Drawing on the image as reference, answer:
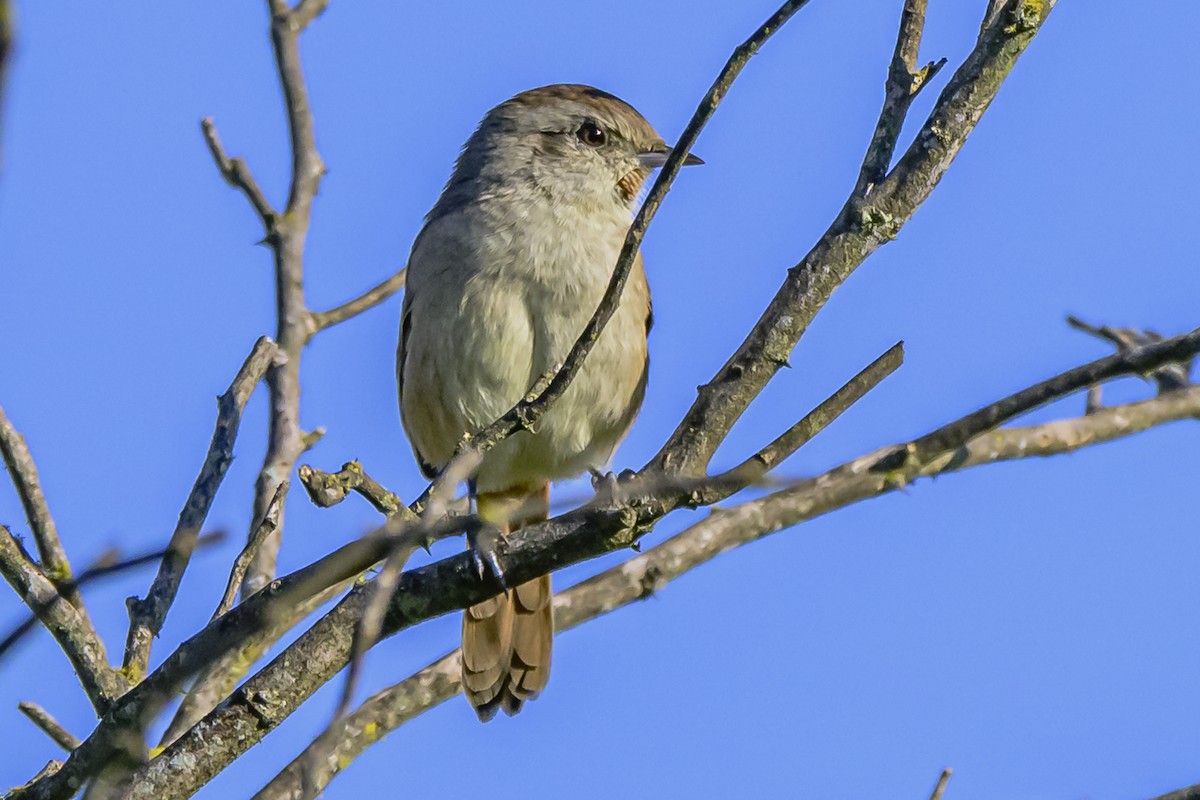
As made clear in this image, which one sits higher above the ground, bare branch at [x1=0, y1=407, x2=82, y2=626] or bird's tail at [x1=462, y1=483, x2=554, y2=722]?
bird's tail at [x1=462, y1=483, x2=554, y2=722]

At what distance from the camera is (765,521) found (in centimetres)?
470

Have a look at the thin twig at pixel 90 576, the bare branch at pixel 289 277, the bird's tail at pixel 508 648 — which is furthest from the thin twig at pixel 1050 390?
the bird's tail at pixel 508 648

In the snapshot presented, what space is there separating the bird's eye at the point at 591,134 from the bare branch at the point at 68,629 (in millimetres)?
3274

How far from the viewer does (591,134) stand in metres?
6.27

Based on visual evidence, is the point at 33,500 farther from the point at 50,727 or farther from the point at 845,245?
the point at 845,245

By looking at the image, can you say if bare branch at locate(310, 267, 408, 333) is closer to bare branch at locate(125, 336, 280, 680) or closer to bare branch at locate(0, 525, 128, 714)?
bare branch at locate(125, 336, 280, 680)

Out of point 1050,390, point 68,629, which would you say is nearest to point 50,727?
point 68,629

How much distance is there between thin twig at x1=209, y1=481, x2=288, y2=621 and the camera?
142 inches

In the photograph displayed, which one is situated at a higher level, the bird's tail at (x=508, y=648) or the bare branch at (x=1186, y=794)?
the bird's tail at (x=508, y=648)

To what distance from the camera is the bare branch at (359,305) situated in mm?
5355

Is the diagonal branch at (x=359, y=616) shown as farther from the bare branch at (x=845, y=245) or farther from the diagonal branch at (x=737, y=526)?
the diagonal branch at (x=737, y=526)

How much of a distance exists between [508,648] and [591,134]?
7.42ft

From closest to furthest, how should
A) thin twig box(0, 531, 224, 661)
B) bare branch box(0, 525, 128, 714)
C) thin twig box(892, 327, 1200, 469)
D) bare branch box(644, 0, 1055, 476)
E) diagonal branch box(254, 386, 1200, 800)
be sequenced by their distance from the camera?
1. thin twig box(0, 531, 224, 661)
2. thin twig box(892, 327, 1200, 469)
3. bare branch box(644, 0, 1055, 476)
4. bare branch box(0, 525, 128, 714)
5. diagonal branch box(254, 386, 1200, 800)

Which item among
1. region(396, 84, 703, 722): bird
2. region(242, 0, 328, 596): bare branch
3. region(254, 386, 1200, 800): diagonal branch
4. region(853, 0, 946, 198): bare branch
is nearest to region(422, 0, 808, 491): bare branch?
region(853, 0, 946, 198): bare branch
